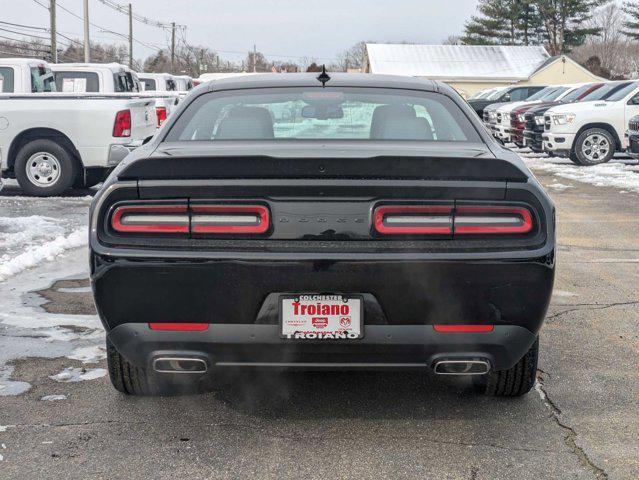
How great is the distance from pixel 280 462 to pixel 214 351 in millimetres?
495

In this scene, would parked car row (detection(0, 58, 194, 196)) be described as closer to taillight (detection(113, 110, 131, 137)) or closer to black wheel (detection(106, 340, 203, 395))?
taillight (detection(113, 110, 131, 137))

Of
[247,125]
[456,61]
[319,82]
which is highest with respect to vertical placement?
[456,61]

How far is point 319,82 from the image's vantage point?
4.72m

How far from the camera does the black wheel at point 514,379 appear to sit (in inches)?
153

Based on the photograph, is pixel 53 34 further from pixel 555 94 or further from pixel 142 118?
pixel 142 118

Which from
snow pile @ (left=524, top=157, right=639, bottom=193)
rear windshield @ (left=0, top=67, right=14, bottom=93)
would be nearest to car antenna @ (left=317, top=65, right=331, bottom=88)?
rear windshield @ (left=0, top=67, right=14, bottom=93)

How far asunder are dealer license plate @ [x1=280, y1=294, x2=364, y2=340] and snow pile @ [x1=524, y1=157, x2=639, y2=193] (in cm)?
1164

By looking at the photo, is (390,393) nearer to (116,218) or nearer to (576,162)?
(116,218)

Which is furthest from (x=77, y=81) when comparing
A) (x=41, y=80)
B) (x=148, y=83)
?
(x=148, y=83)

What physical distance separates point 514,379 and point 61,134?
9.57m

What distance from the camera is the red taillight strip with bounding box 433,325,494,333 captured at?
11.1 feet

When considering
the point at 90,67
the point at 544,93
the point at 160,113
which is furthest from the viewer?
the point at 544,93

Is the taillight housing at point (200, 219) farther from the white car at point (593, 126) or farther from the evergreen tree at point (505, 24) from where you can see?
the evergreen tree at point (505, 24)

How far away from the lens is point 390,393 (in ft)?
13.7
